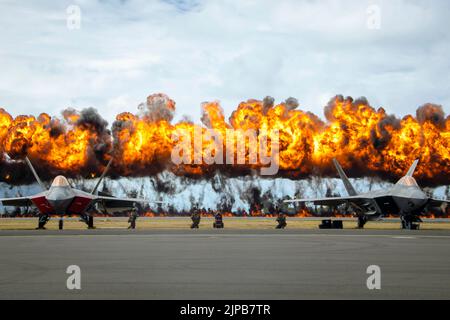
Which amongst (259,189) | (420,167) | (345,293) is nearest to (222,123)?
(259,189)

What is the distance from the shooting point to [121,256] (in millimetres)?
20234

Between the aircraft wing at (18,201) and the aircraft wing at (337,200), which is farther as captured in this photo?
the aircraft wing at (337,200)

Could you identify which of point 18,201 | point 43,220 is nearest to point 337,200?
point 43,220

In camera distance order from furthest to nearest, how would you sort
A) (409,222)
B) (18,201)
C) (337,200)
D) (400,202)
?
(337,200) → (18,201) → (400,202) → (409,222)

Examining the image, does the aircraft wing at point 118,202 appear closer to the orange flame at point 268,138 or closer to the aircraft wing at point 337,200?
the aircraft wing at point 337,200

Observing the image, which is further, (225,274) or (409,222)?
(409,222)

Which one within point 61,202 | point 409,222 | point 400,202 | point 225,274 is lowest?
point 409,222

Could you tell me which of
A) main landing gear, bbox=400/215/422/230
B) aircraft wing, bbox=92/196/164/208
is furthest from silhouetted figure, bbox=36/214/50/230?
main landing gear, bbox=400/215/422/230

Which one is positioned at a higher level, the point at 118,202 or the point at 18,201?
the point at 18,201

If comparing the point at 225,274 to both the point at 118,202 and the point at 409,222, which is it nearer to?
the point at 409,222

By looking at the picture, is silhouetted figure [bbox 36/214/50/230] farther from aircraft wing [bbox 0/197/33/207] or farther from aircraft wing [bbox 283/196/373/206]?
aircraft wing [bbox 283/196/373/206]

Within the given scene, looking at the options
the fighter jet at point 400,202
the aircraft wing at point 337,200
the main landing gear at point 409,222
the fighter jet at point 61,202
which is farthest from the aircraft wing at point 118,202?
the main landing gear at point 409,222

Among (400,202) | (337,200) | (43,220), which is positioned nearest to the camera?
(400,202)
